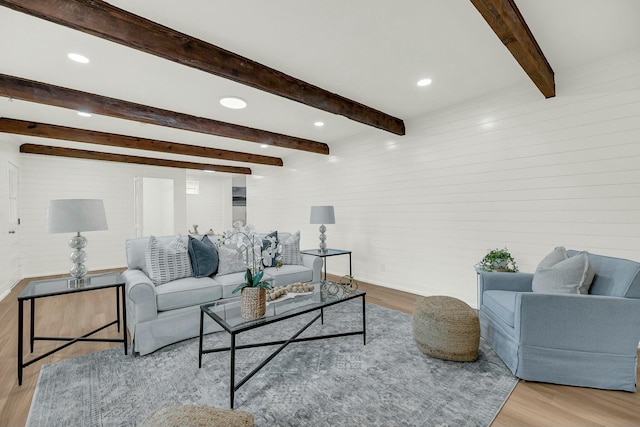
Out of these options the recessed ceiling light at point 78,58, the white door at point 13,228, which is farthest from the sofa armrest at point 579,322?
the white door at point 13,228

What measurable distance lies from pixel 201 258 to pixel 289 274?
1.07m

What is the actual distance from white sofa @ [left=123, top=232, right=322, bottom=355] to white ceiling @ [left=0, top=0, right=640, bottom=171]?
173 centimetres

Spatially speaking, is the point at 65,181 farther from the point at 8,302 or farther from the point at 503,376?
the point at 503,376

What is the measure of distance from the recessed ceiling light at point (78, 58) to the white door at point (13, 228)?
3.67 meters

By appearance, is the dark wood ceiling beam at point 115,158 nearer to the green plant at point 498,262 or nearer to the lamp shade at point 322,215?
the lamp shade at point 322,215

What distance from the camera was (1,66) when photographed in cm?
261

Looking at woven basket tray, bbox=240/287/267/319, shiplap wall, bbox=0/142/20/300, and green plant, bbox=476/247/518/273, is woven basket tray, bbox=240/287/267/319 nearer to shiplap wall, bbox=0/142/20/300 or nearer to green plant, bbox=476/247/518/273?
green plant, bbox=476/247/518/273

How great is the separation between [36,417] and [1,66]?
2.97m

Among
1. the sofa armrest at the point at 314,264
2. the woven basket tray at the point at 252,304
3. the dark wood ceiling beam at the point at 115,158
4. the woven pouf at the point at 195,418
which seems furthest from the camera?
the dark wood ceiling beam at the point at 115,158

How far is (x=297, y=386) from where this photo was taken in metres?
2.02

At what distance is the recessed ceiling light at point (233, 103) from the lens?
3.47 m

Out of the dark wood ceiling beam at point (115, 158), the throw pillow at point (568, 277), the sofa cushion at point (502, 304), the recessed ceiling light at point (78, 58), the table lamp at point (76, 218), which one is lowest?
the sofa cushion at point (502, 304)

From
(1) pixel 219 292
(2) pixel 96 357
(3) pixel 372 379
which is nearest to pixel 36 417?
(2) pixel 96 357

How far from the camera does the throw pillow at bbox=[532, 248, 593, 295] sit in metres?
2.12
